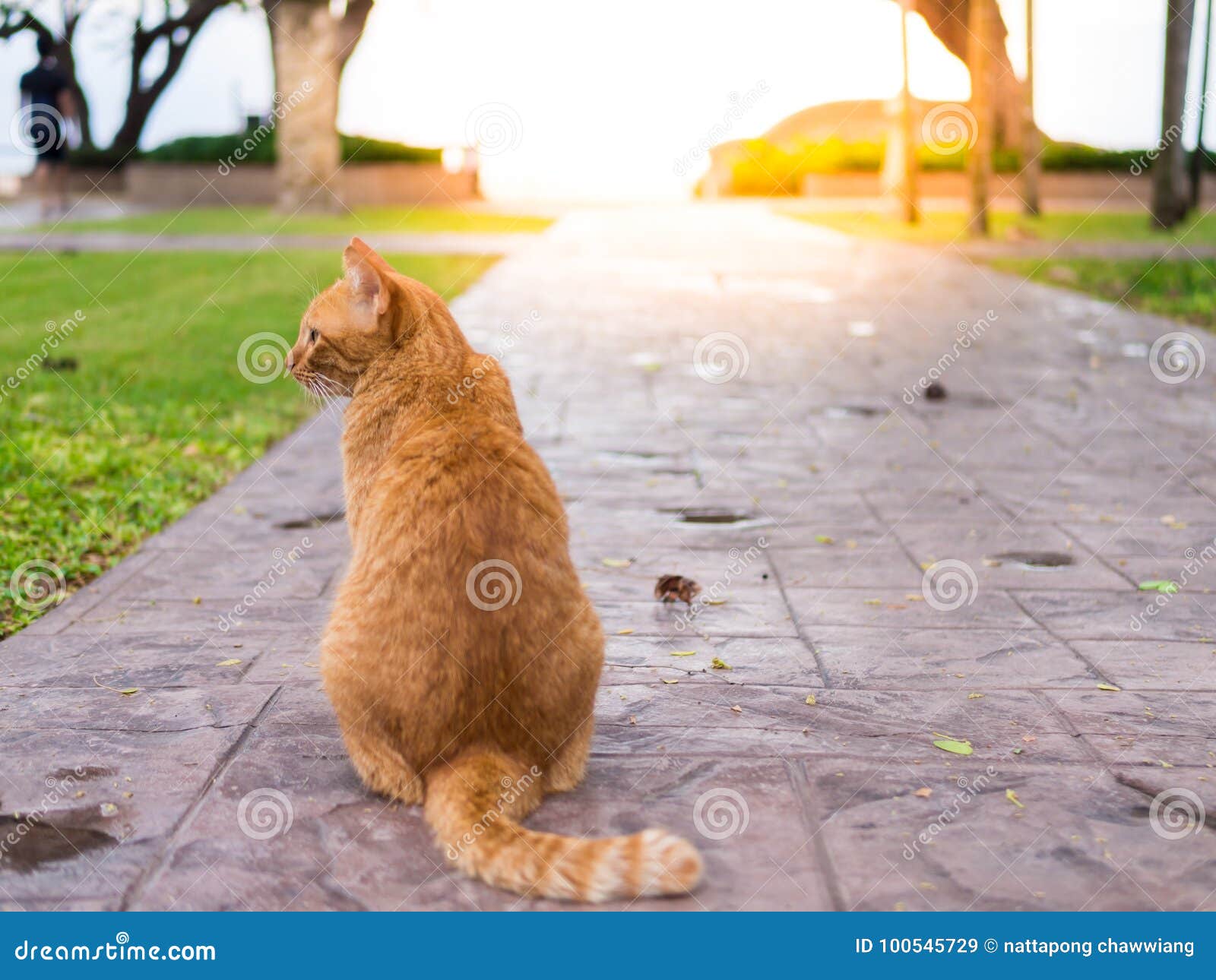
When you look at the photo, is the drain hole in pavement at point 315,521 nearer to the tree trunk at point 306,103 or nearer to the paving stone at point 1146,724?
the paving stone at point 1146,724

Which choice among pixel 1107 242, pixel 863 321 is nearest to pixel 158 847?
pixel 863 321

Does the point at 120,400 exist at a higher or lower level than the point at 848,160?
higher

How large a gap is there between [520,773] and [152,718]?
4.19 feet

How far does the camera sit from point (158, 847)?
289 centimetres

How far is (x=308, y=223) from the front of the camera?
76.4 feet

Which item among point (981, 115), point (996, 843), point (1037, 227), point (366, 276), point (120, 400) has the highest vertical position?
point (366, 276)

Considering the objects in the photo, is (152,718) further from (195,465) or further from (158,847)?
(195,465)

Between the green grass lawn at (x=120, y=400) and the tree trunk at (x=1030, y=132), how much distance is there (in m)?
12.5

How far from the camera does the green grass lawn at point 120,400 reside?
5.61 meters

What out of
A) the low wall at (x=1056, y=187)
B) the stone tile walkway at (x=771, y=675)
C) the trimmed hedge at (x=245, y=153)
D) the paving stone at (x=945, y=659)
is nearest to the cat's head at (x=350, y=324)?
the stone tile walkway at (x=771, y=675)

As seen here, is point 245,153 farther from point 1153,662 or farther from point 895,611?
point 1153,662

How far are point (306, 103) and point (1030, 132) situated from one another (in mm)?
13387

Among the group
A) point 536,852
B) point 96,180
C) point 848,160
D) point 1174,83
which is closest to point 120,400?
point 536,852

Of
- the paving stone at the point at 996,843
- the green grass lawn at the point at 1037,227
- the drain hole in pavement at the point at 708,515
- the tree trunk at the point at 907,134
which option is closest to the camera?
the paving stone at the point at 996,843
